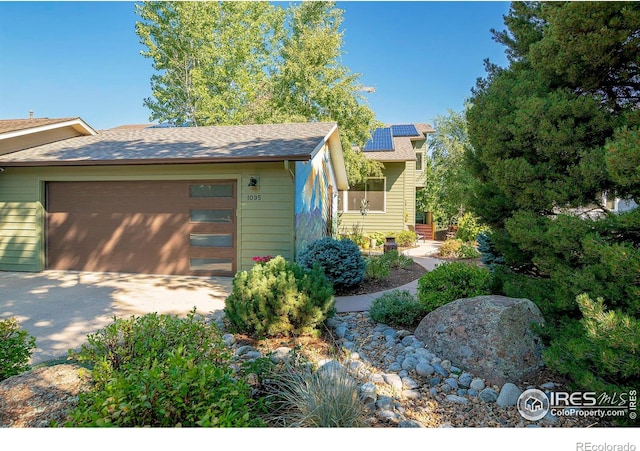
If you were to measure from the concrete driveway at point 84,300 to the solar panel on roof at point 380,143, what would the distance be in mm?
10458

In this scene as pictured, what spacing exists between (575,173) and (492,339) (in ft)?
5.71

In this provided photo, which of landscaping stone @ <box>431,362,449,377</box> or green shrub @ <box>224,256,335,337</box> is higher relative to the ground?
green shrub @ <box>224,256,335,337</box>

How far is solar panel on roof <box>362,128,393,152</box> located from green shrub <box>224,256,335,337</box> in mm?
12559

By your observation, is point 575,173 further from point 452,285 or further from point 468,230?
point 468,230

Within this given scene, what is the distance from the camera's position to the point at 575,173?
345 centimetres

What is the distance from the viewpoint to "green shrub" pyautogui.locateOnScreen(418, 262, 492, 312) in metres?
4.54

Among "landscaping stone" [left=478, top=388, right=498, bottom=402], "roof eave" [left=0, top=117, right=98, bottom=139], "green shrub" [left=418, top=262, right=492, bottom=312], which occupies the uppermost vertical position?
"roof eave" [left=0, top=117, right=98, bottom=139]

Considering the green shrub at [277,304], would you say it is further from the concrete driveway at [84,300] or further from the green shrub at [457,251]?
the green shrub at [457,251]

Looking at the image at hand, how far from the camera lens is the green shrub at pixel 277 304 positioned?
405 centimetres

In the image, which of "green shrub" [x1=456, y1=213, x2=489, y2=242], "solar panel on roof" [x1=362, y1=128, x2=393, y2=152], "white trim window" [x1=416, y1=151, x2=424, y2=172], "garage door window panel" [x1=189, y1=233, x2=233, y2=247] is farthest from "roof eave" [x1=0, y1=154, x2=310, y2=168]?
"white trim window" [x1=416, y1=151, x2=424, y2=172]

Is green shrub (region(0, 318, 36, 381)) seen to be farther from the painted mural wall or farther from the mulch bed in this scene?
the painted mural wall

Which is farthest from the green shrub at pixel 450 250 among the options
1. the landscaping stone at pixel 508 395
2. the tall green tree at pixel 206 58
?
the tall green tree at pixel 206 58
